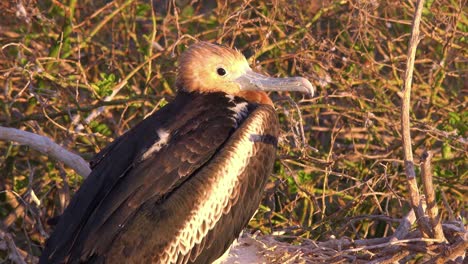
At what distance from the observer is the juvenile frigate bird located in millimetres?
4281

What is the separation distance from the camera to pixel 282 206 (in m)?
5.57

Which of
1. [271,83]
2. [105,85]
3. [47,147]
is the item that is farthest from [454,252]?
[105,85]

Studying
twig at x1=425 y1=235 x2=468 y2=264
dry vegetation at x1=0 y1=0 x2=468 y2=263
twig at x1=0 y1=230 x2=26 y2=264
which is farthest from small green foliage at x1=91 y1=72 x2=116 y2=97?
twig at x1=425 y1=235 x2=468 y2=264

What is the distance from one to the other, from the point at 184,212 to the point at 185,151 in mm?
240

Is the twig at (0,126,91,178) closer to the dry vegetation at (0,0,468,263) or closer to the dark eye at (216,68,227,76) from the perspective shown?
the dry vegetation at (0,0,468,263)

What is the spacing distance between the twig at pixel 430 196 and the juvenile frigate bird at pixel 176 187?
2.43 feet

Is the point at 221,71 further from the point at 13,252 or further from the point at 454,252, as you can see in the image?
the point at 454,252

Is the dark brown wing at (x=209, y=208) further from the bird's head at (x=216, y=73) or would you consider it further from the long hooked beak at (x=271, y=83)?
the bird's head at (x=216, y=73)

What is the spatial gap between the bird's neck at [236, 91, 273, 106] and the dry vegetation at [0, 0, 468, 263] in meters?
0.21

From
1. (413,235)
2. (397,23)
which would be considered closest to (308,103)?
(397,23)

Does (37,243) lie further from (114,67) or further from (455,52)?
(455,52)

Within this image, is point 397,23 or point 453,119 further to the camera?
point 397,23

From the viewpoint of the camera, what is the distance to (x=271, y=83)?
4.99 metres

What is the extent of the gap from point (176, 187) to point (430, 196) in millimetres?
968
